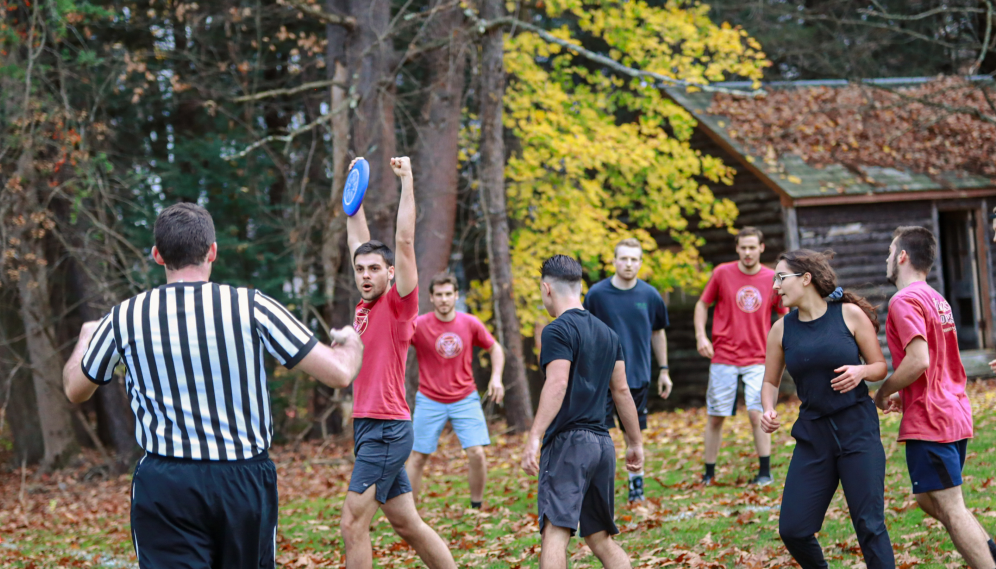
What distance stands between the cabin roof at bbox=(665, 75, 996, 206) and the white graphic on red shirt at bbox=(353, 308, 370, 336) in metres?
11.6

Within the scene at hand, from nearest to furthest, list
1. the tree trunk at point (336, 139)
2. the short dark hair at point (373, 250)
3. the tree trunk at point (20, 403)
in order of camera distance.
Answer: the short dark hair at point (373, 250) → the tree trunk at point (336, 139) → the tree trunk at point (20, 403)

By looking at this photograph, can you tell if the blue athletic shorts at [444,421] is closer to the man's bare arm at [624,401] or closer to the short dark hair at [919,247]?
the man's bare arm at [624,401]

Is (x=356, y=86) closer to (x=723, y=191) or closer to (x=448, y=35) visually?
(x=448, y=35)

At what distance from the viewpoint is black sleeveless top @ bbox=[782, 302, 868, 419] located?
4.26 metres

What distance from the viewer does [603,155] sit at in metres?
13.8

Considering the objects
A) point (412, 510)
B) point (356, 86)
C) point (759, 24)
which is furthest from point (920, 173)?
point (412, 510)

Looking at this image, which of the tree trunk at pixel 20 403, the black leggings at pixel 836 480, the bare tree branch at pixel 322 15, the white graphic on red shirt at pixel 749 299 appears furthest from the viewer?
the tree trunk at pixel 20 403

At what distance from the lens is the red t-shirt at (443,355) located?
7574 millimetres

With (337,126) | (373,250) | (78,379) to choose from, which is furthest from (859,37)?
(78,379)

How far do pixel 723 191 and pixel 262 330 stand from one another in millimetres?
14948

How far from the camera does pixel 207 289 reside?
3.25 m

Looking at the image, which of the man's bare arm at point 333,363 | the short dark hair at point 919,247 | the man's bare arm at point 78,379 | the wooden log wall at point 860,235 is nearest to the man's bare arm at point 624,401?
the short dark hair at point 919,247

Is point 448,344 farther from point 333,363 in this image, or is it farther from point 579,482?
point 333,363

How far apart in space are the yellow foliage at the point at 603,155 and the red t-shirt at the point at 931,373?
30.4 feet
